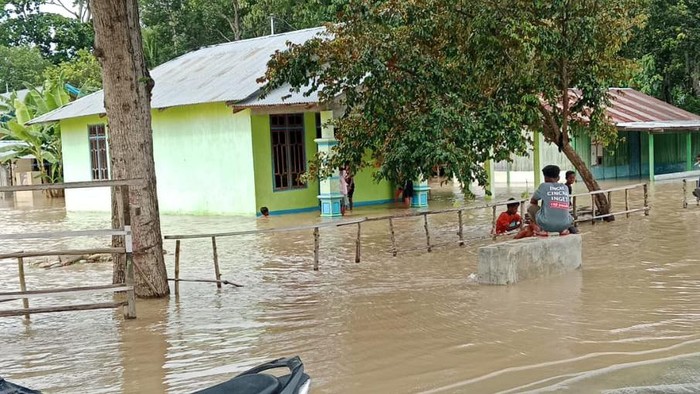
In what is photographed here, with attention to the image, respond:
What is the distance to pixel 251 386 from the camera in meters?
3.81

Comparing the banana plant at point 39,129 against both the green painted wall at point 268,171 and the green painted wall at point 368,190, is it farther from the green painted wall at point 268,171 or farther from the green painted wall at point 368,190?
the green painted wall at point 368,190

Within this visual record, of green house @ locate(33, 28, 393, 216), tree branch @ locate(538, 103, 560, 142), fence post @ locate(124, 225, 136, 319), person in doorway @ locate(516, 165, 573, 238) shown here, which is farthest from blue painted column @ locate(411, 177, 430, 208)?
fence post @ locate(124, 225, 136, 319)

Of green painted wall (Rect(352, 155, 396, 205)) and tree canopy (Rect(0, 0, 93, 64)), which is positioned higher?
tree canopy (Rect(0, 0, 93, 64))

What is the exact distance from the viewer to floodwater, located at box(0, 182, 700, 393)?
6742mm

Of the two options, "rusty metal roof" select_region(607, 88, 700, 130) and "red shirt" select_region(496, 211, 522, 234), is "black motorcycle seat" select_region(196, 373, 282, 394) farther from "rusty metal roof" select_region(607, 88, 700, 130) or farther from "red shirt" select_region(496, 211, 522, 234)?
"rusty metal roof" select_region(607, 88, 700, 130)

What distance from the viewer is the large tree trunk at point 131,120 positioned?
987 centimetres

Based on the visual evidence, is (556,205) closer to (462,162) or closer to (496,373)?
(462,162)

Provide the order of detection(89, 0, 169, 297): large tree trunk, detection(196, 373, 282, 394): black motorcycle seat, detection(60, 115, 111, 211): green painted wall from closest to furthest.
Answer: detection(196, 373, 282, 394): black motorcycle seat
detection(89, 0, 169, 297): large tree trunk
detection(60, 115, 111, 211): green painted wall

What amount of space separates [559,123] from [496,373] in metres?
10.2

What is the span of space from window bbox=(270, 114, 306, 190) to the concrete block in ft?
40.3

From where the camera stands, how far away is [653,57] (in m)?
34.3

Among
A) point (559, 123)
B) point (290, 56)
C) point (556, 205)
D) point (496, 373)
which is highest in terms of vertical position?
point (290, 56)

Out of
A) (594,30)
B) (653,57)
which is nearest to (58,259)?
(594,30)

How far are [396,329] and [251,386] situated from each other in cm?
455
